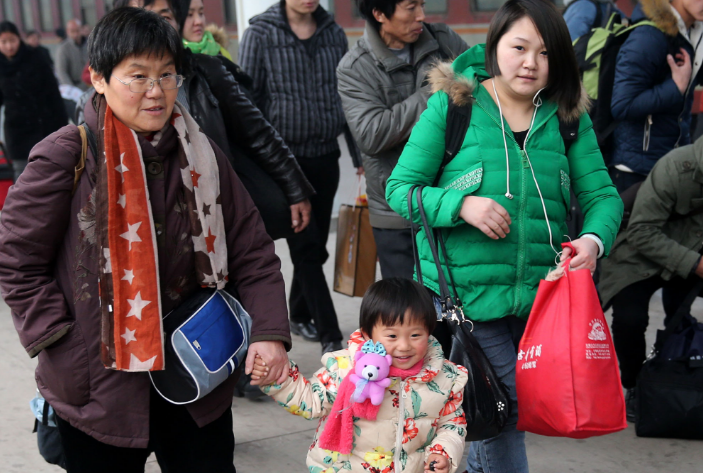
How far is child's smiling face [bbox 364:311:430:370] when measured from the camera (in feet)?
7.74

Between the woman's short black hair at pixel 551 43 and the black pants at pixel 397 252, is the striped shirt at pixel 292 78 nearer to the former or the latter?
the black pants at pixel 397 252

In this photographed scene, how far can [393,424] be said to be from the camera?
2387 millimetres

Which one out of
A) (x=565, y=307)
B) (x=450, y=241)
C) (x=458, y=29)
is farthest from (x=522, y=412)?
(x=458, y=29)

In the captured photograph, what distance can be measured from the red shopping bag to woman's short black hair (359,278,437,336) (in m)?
0.39

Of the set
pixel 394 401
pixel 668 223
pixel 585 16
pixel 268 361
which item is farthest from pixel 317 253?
pixel 585 16

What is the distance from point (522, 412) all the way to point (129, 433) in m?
1.24

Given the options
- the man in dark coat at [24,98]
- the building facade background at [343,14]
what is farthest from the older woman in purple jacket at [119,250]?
the building facade background at [343,14]

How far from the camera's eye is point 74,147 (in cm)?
208

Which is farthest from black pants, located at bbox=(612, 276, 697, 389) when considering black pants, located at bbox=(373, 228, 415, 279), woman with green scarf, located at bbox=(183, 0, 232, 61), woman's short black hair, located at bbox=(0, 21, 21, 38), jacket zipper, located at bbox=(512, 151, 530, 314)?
woman's short black hair, located at bbox=(0, 21, 21, 38)

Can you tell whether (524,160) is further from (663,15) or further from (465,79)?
(663,15)

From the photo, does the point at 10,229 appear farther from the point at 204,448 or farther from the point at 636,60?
the point at 636,60

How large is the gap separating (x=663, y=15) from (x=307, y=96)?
6.66 ft

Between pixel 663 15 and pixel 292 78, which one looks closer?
pixel 663 15

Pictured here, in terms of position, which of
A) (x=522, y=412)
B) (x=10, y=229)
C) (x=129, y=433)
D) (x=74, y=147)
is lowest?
(x=522, y=412)
